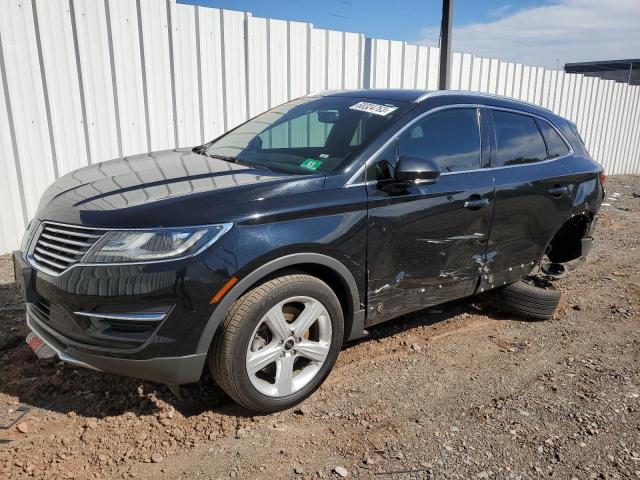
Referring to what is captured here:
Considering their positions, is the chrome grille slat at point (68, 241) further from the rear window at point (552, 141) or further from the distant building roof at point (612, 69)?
the distant building roof at point (612, 69)

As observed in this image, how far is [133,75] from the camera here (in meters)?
5.90

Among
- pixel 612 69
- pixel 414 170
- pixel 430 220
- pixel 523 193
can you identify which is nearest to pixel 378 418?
pixel 430 220

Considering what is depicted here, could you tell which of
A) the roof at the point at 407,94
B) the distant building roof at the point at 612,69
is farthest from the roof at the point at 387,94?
the distant building roof at the point at 612,69

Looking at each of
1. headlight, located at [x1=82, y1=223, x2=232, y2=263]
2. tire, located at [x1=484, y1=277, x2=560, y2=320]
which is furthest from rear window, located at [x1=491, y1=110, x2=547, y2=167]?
headlight, located at [x1=82, y1=223, x2=232, y2=263]

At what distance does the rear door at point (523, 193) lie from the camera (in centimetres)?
380

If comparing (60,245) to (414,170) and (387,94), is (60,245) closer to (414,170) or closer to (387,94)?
(414,170)

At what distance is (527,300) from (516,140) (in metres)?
1.36

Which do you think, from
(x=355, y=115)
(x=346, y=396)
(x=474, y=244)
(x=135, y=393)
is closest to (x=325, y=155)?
(x=355, y=115)

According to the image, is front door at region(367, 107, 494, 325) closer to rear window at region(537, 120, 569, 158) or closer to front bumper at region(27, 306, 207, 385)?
rear window at region(537, 120, 569, 158)

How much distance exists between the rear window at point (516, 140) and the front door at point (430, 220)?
0.24m

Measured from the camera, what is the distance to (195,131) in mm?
6508

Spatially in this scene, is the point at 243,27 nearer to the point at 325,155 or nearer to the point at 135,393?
A: the point at 325,155

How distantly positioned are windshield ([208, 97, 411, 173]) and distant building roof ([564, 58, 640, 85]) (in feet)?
62.0

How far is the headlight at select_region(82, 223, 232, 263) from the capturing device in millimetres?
2396
